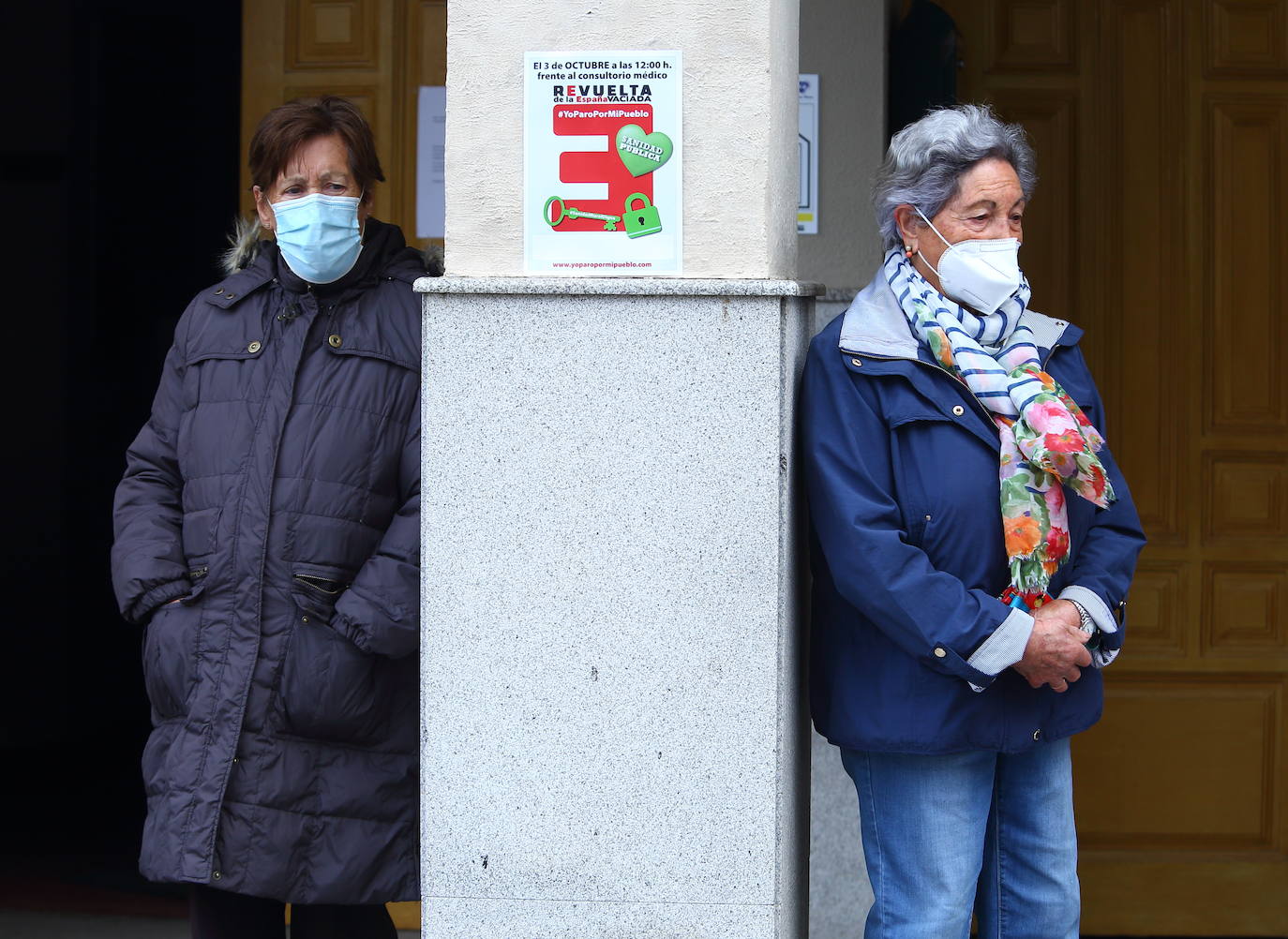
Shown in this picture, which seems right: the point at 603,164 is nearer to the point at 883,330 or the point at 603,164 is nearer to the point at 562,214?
the point at 562,214

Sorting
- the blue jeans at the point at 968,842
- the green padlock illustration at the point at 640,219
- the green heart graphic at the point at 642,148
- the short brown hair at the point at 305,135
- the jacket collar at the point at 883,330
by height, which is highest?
the short brown hair at the point at 305,135

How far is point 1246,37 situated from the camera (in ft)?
14.5

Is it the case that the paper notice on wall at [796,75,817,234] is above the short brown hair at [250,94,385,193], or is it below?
above

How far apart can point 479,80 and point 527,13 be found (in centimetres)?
13

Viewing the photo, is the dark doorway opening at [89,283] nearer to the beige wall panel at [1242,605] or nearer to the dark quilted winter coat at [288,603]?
the dark quilted winter coat at [288,603]

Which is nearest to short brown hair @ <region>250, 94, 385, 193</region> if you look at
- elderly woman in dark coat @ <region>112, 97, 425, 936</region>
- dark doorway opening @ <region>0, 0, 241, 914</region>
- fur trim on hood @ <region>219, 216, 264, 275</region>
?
elderly woman in dark coat @ <region>112, 97, 425, 936</region>

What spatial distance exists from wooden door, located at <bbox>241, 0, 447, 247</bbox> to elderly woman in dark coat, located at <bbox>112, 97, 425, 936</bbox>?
1.40 meters

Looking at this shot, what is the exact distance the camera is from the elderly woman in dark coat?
2.81 meters

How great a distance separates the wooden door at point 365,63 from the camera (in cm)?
437

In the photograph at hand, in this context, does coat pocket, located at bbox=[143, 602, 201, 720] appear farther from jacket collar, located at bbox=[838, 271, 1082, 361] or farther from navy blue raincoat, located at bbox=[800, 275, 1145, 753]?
jacket collar, located at bbox=[838, 271, 1082, 361]

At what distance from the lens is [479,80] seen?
2.64m

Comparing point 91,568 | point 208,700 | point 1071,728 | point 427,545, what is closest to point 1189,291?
point 1071,728

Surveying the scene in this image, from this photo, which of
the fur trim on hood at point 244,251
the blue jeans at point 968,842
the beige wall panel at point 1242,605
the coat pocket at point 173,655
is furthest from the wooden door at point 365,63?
the beige wall panel at point 1242,605

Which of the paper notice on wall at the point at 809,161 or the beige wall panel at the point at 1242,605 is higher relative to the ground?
the paper notice on wall at the point at 809,161
